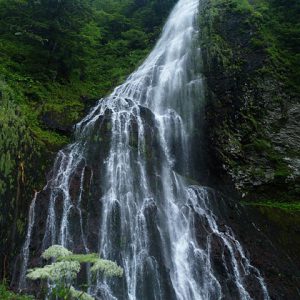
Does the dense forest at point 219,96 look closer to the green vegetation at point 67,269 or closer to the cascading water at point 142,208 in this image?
the cascading water at point 142,208

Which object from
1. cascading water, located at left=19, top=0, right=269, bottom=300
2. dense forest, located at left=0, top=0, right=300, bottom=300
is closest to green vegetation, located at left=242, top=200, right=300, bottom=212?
dense forest, located at left=0, top=0, right=300, bottom=300

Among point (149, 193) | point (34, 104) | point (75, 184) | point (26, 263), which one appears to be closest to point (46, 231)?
point (26, 263)

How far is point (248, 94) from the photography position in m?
17.3

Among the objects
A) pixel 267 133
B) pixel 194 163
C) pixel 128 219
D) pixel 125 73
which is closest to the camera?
pixel 128 219

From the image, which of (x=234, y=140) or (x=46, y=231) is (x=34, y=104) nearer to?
(x=46, y=231)

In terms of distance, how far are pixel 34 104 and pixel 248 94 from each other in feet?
29.6

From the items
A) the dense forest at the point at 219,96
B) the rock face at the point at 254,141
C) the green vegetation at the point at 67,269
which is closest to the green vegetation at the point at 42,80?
the dense forest at the point at 219,96

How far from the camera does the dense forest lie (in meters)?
13.6

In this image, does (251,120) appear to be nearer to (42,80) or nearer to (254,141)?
(254,141)

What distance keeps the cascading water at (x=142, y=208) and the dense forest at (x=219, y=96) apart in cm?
76

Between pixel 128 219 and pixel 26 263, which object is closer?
pixel 26 263

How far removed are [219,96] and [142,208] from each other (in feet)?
22.3

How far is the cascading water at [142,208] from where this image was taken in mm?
11359

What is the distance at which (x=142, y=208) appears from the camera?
12.8 metres
